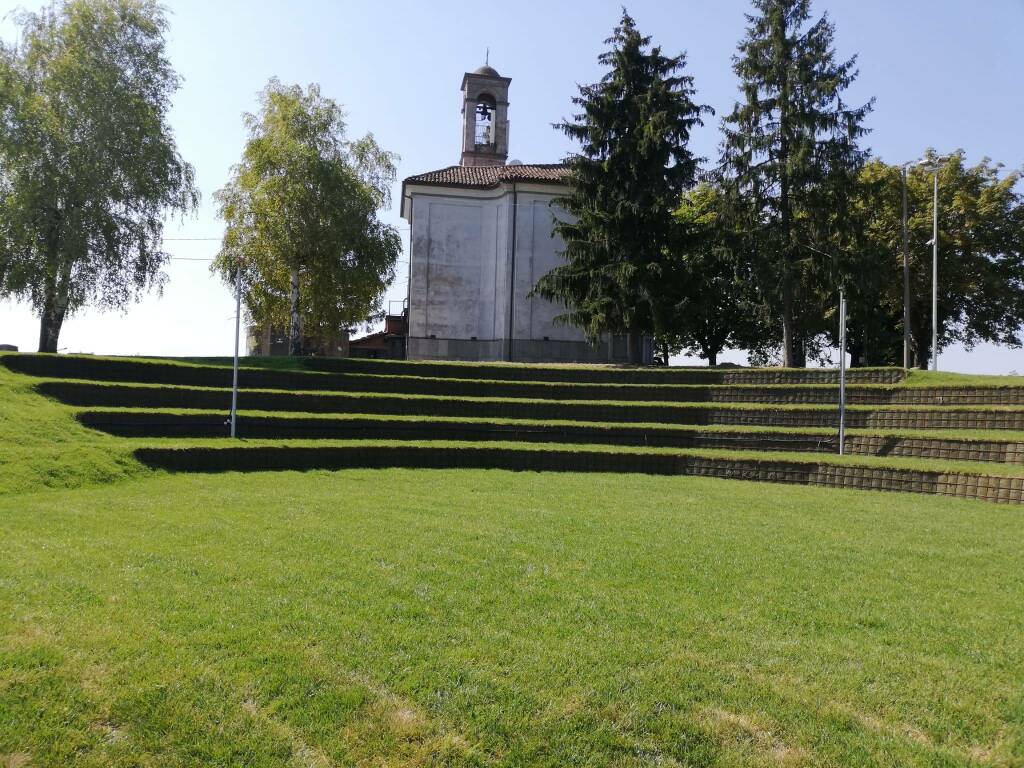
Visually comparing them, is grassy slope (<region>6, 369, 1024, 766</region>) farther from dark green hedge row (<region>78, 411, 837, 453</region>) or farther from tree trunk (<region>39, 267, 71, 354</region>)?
tree trunk (<region>39, 267, 71, 354</region>)

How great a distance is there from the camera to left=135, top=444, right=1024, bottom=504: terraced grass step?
11992mm

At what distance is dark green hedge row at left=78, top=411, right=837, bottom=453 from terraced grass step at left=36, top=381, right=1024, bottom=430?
3.71 ft

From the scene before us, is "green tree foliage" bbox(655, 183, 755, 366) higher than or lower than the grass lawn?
higher

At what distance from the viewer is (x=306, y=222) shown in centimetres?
2759

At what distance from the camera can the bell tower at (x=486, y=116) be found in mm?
38625

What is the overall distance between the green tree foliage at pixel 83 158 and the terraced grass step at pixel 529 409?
340 inches

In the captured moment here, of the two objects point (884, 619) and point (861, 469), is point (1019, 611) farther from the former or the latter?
point (861, 469)

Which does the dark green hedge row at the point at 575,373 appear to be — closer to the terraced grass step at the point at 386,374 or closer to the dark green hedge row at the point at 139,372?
the terraced grass step at the point at 386,374

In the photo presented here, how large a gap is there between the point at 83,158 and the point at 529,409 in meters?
15.1

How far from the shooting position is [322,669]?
3.69m

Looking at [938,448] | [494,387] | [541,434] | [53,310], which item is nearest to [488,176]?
[494,387]

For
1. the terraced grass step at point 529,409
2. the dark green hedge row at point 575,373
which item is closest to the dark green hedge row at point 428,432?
the terraced grass step at point 529,409

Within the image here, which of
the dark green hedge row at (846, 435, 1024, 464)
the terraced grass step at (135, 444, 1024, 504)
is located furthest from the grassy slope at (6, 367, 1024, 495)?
the dark green hedge row at (846, 435, 1024, 464)

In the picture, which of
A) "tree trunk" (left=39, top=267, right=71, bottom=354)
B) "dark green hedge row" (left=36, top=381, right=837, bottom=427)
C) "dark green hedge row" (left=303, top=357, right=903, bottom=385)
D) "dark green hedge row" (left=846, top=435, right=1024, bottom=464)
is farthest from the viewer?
"tree trunk" (left=39, top=267, right=71, bottom=354)
